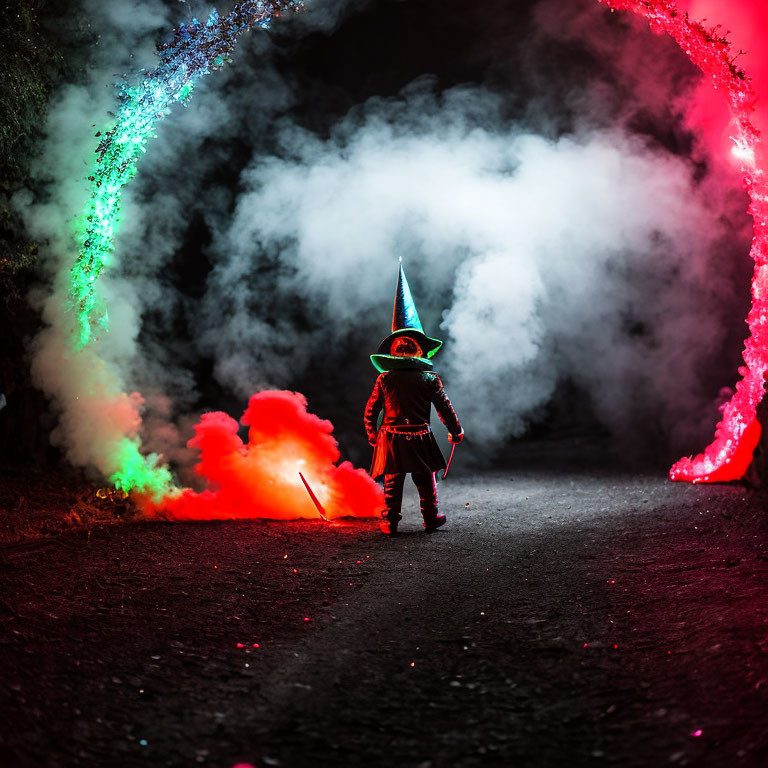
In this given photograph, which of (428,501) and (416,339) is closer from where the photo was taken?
(428,501)

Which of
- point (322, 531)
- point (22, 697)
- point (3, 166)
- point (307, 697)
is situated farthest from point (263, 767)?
point (3, 166)

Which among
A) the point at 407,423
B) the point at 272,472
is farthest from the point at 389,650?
the point at 272,472

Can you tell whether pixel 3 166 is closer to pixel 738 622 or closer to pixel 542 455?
pixel 738 622

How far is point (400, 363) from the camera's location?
22.8ft

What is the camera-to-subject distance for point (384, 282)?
13.6 meters

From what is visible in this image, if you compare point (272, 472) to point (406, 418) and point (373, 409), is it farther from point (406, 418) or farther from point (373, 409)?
point (406, 418)

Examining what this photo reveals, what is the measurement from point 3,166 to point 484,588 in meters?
7.72

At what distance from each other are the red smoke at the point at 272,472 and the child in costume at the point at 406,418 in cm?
77

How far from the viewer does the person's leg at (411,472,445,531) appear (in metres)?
6.60

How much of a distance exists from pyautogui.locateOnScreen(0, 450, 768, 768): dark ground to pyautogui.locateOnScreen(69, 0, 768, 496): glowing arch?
6.68ft

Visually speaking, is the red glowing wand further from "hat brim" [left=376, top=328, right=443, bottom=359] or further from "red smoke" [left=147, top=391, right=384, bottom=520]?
"hat brim" [left=376, top=328, right=443, bottom=359]

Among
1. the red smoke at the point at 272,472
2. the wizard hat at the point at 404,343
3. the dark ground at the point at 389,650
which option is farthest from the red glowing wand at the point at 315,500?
the wizard hat at the point at 404,343

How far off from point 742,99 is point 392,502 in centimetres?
592

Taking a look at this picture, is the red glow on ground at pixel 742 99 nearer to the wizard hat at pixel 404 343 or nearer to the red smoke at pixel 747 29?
the red smoke at pixel 747 29
